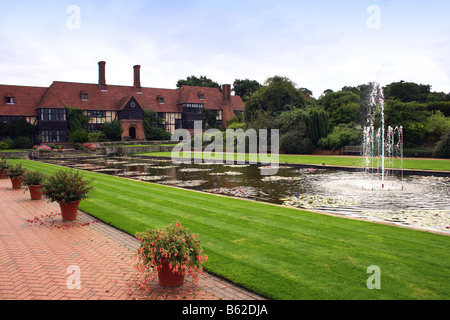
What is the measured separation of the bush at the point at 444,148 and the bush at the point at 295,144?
11903 millimetres

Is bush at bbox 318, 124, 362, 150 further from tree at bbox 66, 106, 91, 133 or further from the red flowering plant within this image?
tree at bbox 66, 106, 91, 133

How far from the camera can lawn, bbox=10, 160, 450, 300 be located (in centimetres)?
491

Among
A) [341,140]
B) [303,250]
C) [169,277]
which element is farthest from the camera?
[341,140]

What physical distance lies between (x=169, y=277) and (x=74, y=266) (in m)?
2.13

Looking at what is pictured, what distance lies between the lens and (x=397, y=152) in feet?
103

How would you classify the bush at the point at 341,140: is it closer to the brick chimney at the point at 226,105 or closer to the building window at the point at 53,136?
the brick chimney at the point at 226,105

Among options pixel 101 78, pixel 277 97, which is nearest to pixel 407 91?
pixel 277 97

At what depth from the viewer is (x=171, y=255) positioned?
480cm

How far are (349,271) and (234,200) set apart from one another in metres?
6.31

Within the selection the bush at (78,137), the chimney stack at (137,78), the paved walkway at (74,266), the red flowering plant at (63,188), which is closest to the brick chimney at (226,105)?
the chimney stack at (137,78)

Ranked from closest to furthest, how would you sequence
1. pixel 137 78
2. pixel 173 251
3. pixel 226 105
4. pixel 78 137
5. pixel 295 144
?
pixel 173 251, pixel 295 144, pixel 78 137, pixel 137 78, pixel 226 105

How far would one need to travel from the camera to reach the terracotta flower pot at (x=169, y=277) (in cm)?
496

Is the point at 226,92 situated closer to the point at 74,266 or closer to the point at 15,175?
the point at 15,175

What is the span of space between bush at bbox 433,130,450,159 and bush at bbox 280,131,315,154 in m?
11.9
